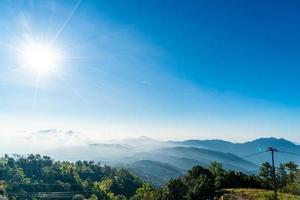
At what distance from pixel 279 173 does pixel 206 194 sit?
43.4 meters

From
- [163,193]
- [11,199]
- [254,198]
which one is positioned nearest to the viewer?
[254,198]

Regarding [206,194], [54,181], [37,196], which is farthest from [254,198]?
[54,181]

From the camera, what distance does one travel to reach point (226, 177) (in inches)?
2781

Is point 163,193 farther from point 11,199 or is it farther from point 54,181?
point 54,181

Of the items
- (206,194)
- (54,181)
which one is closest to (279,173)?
(206,194)

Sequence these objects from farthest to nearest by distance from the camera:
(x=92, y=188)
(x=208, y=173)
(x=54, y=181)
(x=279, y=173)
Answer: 1. (x=54, y=181)
2. (x=92, y=188)
3. (x=279, y=173)
4. (x=208, y=173)

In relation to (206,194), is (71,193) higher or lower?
lower

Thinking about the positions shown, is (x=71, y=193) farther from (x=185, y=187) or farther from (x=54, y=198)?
(x=185, y=187)

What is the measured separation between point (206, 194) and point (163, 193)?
1906 cm

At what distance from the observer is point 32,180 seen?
198 meters

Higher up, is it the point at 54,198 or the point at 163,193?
the point at 163,193

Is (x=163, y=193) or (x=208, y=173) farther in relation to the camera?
(x=163, y=193)

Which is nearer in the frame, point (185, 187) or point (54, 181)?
point (185, 187)

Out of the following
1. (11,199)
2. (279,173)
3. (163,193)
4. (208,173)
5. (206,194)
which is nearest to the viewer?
(206,194)
